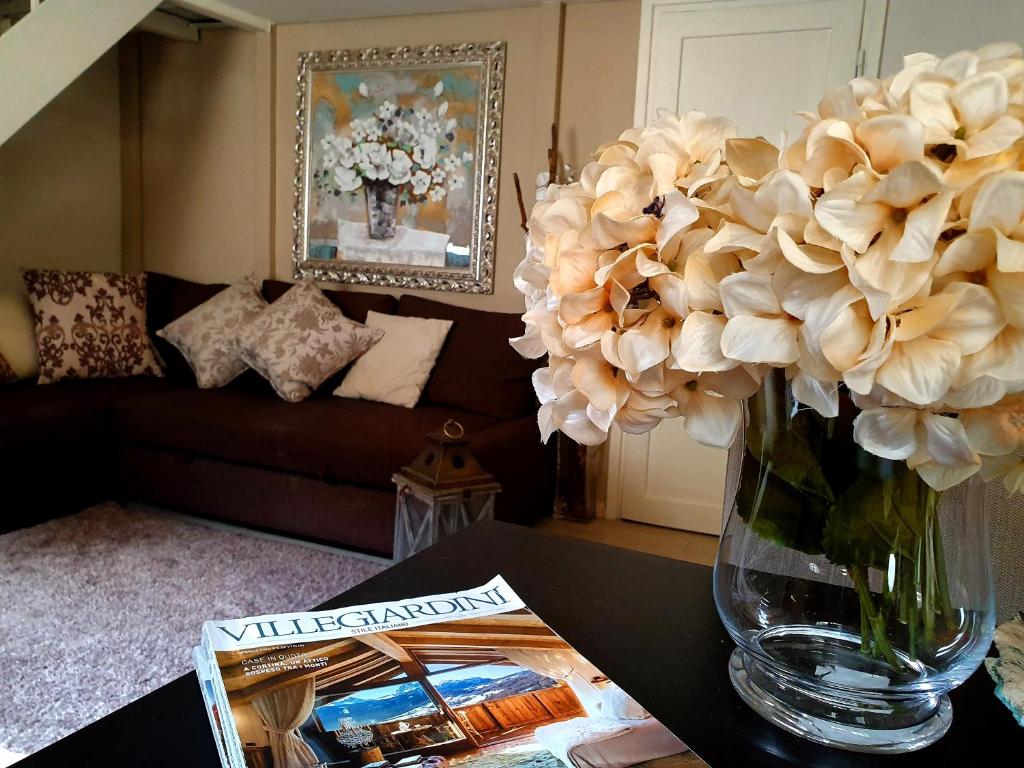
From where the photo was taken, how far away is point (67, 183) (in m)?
4.45

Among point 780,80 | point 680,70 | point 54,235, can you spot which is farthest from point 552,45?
point 54,235

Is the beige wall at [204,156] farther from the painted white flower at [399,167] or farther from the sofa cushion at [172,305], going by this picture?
the painted white flower at [399,167]

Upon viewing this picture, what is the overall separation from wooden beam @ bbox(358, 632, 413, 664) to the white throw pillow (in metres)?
2.68

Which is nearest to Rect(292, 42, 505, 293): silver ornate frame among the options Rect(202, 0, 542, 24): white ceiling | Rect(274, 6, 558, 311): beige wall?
Rect(274, 6, 558, 311): beige wall

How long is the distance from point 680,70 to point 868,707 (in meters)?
3.03

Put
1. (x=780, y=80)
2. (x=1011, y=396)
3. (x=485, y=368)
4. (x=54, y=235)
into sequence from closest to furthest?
(x=1011, y=396)
(x=780, y=80)
(x=485, y=368)
(x=54, y=235)

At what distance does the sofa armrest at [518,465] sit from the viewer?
2965mm

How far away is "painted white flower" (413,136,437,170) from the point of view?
395 centimetres

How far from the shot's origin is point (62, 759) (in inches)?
23.5

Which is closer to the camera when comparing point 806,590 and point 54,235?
point 806,590

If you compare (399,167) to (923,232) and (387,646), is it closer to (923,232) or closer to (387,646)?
(387,646)

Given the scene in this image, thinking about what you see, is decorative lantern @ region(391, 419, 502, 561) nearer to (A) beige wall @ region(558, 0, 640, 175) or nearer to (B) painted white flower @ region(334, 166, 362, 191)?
(A) beige wall @ region(558, 0, 640, 175)

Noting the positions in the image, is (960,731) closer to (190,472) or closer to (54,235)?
(190,472)

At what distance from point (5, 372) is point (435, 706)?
353 cm
